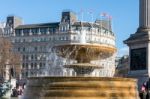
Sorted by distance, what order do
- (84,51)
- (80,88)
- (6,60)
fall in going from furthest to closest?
1. (6,60)
2. (84,51)
3. (80,88)

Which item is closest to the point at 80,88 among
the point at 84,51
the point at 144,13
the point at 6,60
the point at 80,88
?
the point at 80,88

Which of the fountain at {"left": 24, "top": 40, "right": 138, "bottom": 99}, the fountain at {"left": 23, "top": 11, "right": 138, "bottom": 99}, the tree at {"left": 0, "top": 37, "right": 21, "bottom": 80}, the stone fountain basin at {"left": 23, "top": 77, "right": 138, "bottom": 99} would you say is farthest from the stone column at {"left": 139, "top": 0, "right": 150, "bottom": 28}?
the tree at {"left": 0, "top": 37, "right": 21, "bottom": 80}

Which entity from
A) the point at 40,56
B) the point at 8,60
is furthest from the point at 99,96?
the point at 40,56

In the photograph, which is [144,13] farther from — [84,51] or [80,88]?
[80,88]

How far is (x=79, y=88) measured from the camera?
17797mm

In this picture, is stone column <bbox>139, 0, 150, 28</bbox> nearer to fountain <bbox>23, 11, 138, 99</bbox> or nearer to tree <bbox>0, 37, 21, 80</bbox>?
fountain <bbox>23, 11, 138, 99</bbox>

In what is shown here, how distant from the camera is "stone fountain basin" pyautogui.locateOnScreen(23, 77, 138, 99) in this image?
17734 millimetres

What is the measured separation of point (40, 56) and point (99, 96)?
14350 cm

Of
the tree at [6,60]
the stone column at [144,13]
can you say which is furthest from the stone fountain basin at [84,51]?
the tree at [6,60]

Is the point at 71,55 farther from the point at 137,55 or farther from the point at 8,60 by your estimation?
the point at 8,60

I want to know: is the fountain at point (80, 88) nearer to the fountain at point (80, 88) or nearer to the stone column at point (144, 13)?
the fountain at point (80, 88)

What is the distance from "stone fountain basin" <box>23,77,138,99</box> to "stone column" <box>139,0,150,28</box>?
29711 millimetres

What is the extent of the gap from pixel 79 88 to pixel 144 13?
3074 cm

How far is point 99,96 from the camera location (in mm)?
17812
